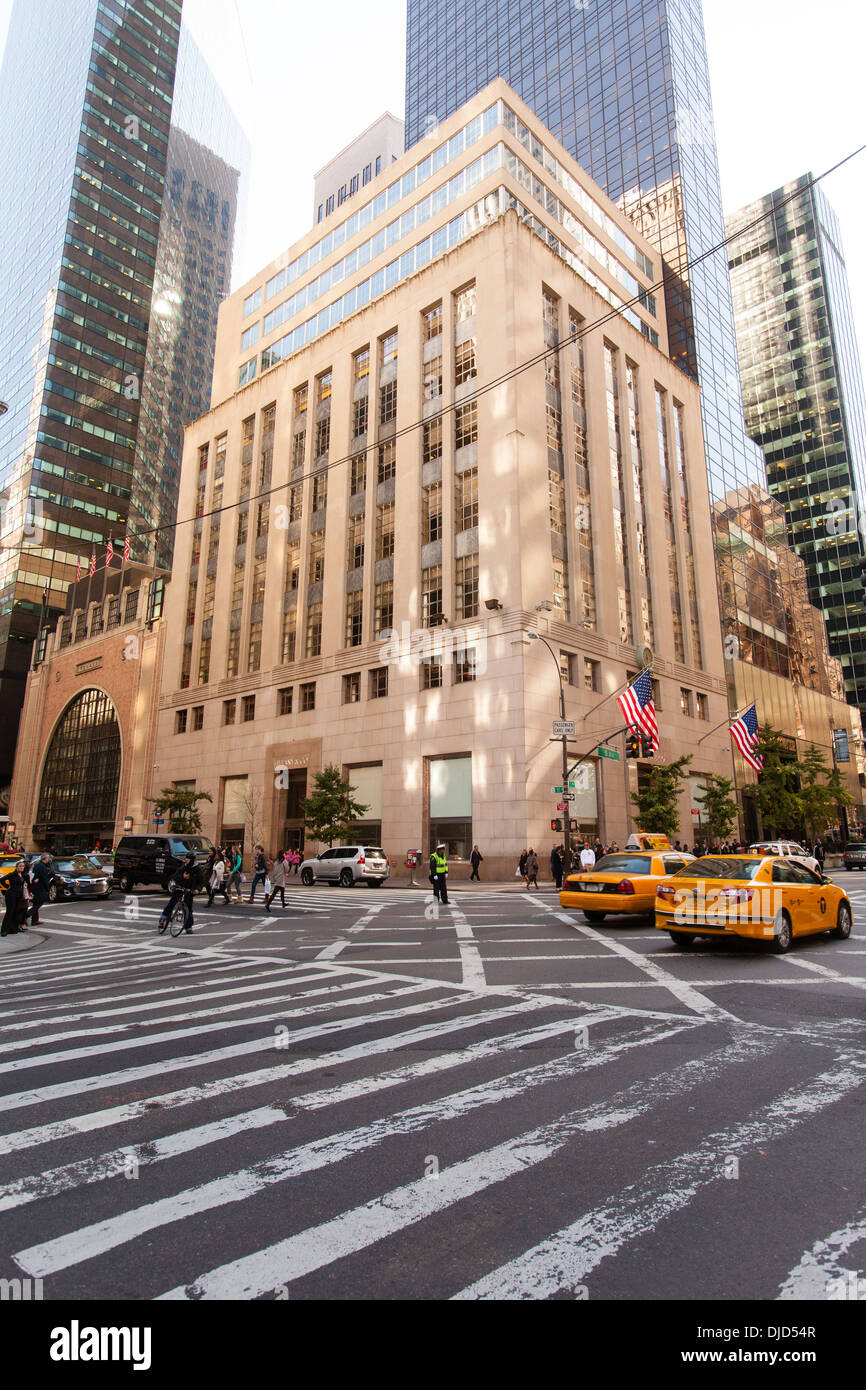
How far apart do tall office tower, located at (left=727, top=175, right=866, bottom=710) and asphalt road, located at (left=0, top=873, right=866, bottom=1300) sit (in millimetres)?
104010

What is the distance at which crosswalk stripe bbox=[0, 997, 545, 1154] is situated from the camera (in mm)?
4566

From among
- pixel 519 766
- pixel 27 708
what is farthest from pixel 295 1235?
pixel 27 708

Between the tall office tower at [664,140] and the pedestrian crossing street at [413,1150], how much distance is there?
49631 mm

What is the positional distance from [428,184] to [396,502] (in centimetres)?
2261

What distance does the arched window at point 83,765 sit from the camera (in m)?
62.8

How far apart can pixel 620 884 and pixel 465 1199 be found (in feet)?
42.5

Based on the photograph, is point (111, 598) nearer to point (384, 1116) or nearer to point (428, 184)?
point (428, 184)

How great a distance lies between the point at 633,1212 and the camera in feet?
11.0

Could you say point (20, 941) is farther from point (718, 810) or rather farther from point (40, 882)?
point (718, 810)

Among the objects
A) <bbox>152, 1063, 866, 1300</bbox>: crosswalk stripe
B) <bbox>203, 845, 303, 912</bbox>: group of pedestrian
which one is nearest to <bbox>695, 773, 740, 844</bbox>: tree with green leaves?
<bbox>203, 845, 303, 912</bbox>: group of pedestrian

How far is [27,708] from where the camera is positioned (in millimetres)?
77750

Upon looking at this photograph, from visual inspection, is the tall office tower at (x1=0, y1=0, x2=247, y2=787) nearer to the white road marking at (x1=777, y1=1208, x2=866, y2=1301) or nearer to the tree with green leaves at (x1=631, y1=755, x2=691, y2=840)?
the tree with green leaves at (x1=631, y1=755, x2=691, y2=840)

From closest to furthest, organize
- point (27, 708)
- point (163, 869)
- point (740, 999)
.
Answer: point (740, 999)
point (163, 869)
point (27, 708)

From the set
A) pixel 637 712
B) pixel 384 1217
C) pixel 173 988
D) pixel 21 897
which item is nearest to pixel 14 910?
pixel 21 897
